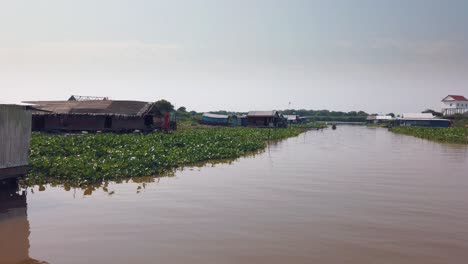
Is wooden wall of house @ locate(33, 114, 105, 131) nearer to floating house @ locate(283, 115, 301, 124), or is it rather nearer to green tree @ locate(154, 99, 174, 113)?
green tree @ locate(154, 99, 174, 113)

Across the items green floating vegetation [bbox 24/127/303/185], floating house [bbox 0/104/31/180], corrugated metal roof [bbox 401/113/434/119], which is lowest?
green floating vegetation [bbox 24/127/303/185]

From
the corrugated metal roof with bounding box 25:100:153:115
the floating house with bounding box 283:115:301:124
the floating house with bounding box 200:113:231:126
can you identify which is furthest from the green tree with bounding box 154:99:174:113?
the corrugated metal roof with bounding box 25:100:153:115

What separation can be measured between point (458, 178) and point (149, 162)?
13.2 m

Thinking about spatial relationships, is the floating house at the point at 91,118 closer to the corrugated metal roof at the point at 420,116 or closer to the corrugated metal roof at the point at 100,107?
the corrugated metal roof at the point at 100,107

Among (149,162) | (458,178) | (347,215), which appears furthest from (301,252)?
(458,178)

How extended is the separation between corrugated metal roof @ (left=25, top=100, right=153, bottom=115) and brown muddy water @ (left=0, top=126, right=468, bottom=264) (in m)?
18.5

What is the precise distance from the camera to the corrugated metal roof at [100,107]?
3194 centimetres

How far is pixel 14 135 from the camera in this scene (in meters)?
10.7

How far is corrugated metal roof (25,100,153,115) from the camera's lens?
Result: 105 ft

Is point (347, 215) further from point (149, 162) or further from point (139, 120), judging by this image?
point (139, 120)

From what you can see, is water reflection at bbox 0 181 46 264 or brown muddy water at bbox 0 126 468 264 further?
brown muddy water at bbox 0 126 468 264

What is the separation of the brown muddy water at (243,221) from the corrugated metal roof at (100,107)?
18.5m

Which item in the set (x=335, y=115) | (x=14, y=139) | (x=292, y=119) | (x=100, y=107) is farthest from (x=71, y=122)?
(x=335, y=115)

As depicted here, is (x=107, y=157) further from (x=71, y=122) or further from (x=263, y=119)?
(x=263, y=119)
